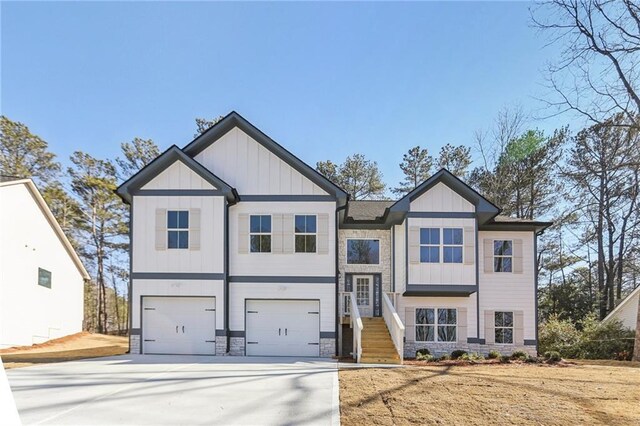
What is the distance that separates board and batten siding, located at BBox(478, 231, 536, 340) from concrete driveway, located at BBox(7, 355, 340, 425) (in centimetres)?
804

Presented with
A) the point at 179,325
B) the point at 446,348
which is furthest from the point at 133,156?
the point at 446,348

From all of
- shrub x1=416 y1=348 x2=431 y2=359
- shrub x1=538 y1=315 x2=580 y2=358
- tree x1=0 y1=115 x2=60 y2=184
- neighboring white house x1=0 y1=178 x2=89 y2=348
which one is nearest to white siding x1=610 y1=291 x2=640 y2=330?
shrub x1=538 y1=315 x2=580 y2=358

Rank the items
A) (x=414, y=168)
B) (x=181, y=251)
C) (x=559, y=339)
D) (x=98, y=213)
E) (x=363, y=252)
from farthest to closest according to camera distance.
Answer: (x=414, y=168) → (x=98, y=213) → (x=559, y=339) → (x=363, y=252) → (x=181, y=251)

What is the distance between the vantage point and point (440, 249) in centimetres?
1684

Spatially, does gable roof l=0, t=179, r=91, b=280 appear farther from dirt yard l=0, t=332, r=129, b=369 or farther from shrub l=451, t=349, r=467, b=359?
shrub l=451, t=349, r=467, b=359

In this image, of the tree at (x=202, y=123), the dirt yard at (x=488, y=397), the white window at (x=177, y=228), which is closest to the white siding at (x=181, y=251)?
the white window at (x=177, y=228)

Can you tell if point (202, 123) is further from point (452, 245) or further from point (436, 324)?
point (436, 324)

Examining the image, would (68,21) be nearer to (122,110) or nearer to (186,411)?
(186,411)

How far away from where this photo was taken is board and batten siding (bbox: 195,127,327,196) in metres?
16.8

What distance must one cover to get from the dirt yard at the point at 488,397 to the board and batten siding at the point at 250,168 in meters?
7.46

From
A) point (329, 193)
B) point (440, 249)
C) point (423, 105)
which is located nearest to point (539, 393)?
point (440, 249)

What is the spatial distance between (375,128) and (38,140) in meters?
22.5

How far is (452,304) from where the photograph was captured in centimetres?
1745

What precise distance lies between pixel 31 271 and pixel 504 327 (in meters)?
20.4
